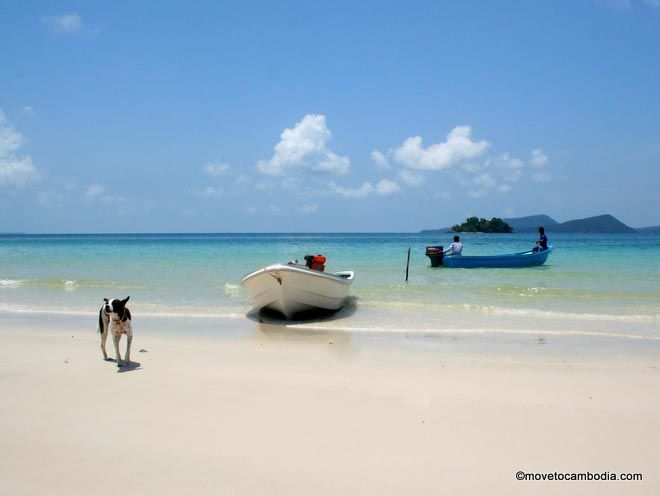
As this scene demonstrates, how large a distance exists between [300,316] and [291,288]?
926 mm

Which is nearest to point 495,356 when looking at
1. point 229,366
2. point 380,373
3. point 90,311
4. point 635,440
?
point 380,373

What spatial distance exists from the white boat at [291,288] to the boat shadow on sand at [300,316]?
169 mm

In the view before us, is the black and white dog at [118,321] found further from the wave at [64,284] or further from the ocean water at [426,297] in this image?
the wave at [64,284]

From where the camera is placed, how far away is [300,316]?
11.5 m

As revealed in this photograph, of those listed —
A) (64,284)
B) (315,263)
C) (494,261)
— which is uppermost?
(315,263)

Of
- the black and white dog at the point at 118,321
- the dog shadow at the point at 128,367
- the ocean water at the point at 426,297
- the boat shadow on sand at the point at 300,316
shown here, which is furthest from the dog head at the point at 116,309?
the ocean water at the point at 426,297

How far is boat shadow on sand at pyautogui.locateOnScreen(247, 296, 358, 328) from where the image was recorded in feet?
35.8

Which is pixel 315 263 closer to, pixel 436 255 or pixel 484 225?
pixel 436 255

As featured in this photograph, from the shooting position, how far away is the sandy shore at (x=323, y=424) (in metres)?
3.43

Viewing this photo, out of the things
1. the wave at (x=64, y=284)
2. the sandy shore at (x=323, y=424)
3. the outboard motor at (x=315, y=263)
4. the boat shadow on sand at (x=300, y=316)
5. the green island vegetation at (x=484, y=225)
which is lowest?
the wave at (x=64, y=284)

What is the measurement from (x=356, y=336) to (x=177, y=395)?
173 inches

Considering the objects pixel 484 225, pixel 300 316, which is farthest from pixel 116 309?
pixel 484 225

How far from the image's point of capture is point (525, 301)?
43.2 ft

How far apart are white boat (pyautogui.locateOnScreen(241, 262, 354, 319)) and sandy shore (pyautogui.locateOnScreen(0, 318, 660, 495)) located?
380cm
